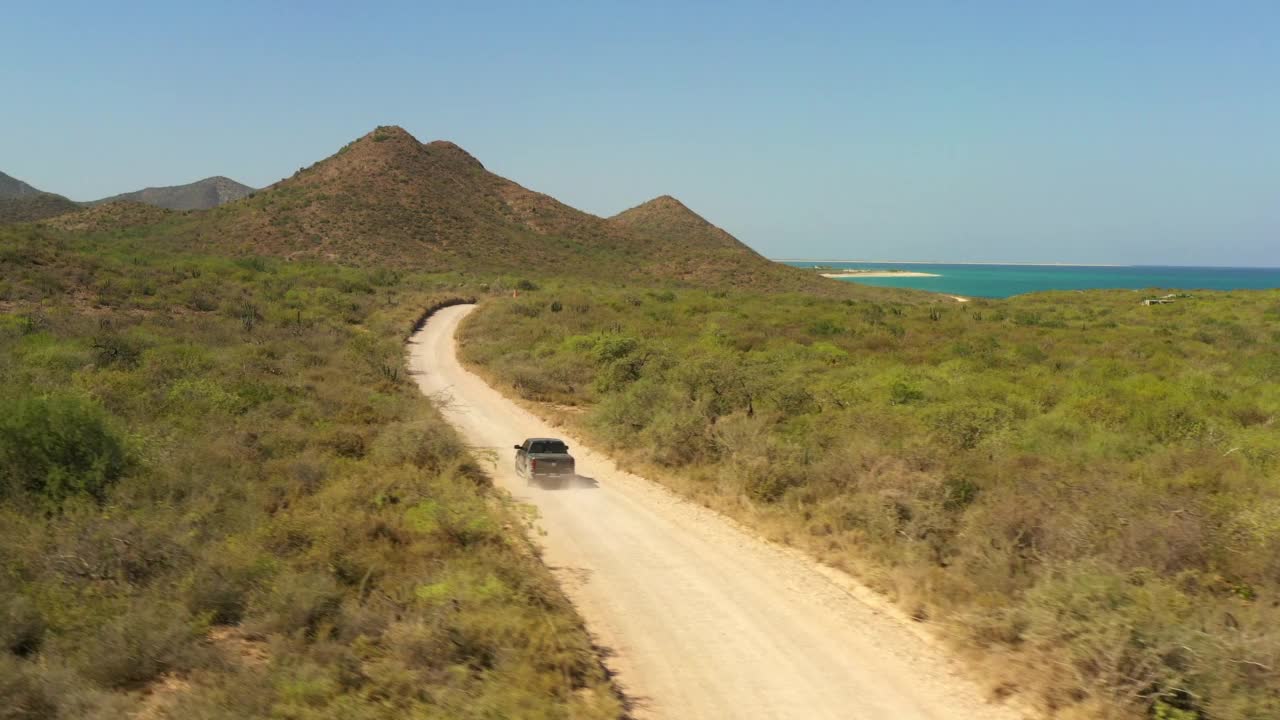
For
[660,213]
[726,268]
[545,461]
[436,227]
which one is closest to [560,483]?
[545,461]

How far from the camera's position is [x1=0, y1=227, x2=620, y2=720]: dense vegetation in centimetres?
708

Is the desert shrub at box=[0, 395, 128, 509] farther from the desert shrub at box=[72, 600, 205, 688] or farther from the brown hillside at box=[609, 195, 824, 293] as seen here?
the brown hillside at box=[609, 195, 824, 293]

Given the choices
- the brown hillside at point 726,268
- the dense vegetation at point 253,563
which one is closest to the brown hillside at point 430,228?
the brown hillside at point 726,268

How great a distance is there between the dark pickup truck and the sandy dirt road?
575mm

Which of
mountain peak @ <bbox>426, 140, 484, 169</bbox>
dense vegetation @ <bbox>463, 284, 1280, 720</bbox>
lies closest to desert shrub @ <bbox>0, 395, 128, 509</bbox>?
dense vegetation @ <bbox>463, 284, 1280, 720</bbox>

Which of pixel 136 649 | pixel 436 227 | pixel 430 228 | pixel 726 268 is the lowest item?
pixel 136 649

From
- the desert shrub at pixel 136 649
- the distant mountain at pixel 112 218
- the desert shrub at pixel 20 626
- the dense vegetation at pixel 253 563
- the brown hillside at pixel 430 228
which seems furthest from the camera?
the distant mountain at pixel 112 218

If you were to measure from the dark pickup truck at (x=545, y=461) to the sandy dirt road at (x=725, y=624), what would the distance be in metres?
0.57

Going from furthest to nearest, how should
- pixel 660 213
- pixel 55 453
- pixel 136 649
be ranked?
1. pixel 660 213
2. pixel 55 453
3. pixel 136 649

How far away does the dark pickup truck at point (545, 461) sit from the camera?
16.4m

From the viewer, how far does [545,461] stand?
16.4m

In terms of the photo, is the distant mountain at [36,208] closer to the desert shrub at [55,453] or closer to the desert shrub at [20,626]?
the desert shrub at [55,453]

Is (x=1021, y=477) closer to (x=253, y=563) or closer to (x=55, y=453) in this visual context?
(x=253, y=563)

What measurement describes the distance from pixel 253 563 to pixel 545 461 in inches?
304
